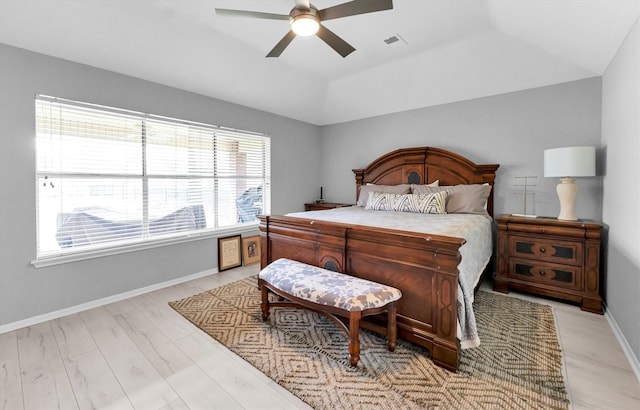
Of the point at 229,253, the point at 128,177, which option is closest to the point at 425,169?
the point at 229,253

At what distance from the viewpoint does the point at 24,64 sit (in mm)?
2398

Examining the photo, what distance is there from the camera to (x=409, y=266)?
6.48 feet

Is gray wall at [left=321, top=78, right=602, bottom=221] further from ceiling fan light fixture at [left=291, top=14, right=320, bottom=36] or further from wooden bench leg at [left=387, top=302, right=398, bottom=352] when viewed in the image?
ceiling fan light fixture at [left=291, top=14, right=320, bottom=36]

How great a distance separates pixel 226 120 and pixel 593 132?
170 inches

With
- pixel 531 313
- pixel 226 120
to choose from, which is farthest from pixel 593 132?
pixel 226 120

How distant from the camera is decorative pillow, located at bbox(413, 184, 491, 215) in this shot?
334cm

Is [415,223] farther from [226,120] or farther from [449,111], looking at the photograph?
[226,120]

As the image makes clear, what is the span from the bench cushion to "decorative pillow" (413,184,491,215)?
6.18 ft

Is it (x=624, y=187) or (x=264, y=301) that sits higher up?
(x=624, y=187)

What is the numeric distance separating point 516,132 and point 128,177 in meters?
4.51

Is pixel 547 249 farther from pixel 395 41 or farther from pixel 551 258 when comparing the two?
pixel 395 41

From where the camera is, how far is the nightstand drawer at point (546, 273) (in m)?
2.72

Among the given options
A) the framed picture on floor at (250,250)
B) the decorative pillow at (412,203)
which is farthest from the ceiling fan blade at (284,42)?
the framed picture on floor at (250,250)

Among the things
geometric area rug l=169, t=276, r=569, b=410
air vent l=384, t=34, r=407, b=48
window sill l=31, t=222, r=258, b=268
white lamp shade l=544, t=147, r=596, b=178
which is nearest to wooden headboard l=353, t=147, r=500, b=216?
white lamp shade l=544, t=147, r=596, b=178
